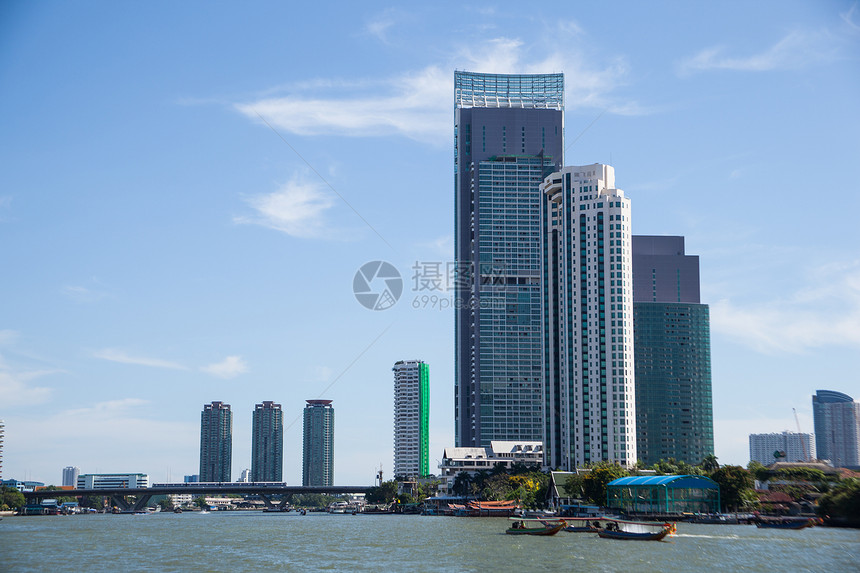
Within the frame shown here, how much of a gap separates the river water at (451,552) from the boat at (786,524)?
2.50 meters

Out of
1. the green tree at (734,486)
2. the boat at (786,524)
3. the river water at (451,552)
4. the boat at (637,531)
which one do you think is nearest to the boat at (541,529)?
the river water at (451,552)

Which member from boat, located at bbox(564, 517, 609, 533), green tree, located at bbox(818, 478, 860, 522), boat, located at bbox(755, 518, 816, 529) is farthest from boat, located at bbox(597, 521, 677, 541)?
green tree, located at bbox(818, 478, 860, 522)

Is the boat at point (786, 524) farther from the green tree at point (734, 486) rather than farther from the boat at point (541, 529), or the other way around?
the boat at point (541, 529)

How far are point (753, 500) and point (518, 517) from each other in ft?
153

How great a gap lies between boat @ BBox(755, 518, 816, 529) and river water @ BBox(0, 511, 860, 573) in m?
2.50

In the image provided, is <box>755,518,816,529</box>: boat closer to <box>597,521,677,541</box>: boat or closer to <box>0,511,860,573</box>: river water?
<box>0,511,860,573</box>: river water

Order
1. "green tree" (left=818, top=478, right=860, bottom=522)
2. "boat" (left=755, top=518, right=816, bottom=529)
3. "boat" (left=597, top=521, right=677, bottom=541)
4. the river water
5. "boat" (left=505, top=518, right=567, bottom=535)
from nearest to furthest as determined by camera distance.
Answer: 1. the river water
2. "boat" (left=597, top=521, right=677, bottom=541)
3. "boat" (left=505, top=518, right=567, bottom=535)
4. "boat" (left=755, top=518, right=816, bottom=529)
5. "green tree" (left=818, top=478, right=860, bottom=522)

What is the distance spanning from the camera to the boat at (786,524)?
151m

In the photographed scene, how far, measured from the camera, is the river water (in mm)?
95250

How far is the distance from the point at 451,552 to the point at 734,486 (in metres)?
89.9

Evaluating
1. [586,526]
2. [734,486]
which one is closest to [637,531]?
[586,526]

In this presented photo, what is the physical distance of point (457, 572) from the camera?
293 ft

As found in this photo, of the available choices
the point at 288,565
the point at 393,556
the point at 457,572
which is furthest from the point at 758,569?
the point at 288,565

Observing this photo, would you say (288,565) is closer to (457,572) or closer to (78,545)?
(457,572)
